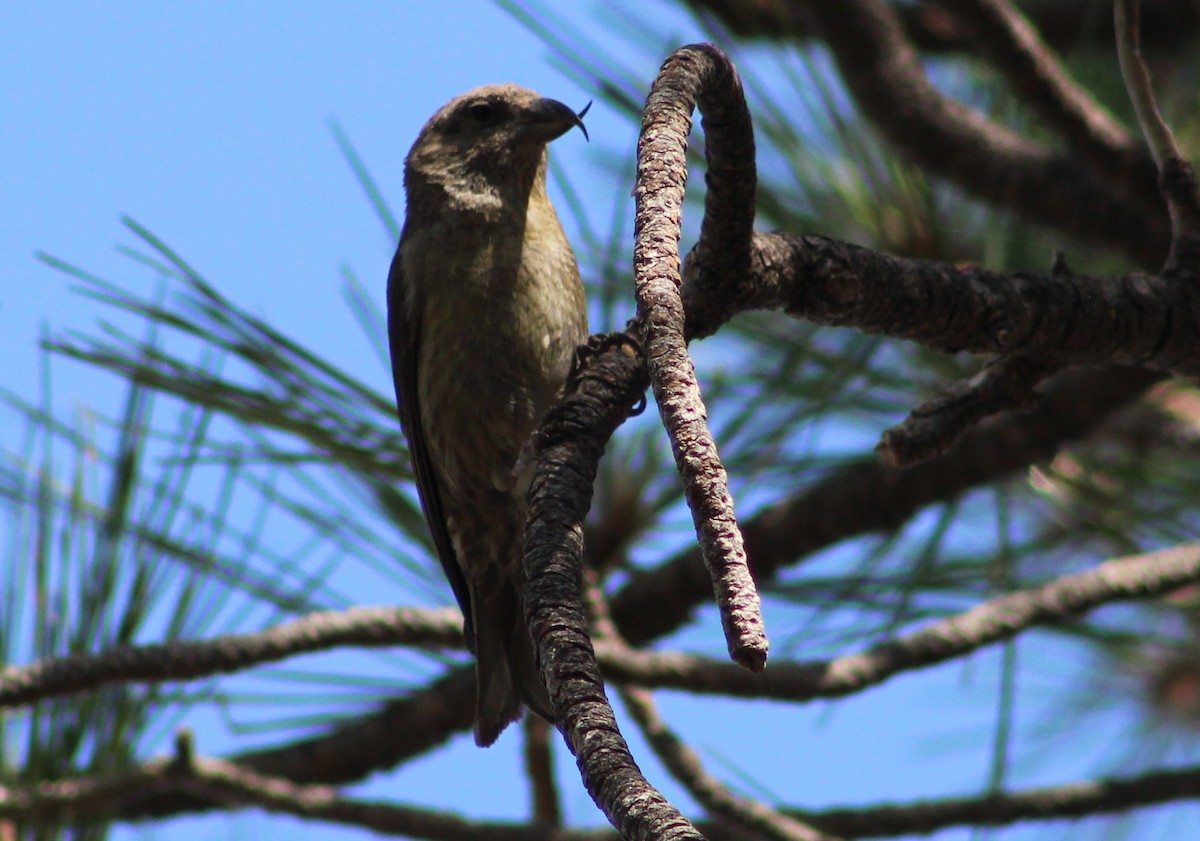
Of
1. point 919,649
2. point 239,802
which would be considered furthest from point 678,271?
point 239,802

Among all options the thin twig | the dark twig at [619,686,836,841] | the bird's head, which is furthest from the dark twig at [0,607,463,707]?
the bird's head

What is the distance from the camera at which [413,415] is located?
11.0ft

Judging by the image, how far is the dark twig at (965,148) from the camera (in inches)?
115

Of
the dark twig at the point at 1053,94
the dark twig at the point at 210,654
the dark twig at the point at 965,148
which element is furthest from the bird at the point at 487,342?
the dark twig at the point at 1053,94

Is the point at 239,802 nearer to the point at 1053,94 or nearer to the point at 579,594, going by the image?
the point at 579,594

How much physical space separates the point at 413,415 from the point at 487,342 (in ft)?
1.01

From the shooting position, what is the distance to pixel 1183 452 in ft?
11.1

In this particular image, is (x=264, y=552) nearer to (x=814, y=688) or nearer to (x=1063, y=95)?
(x=814, y=688)

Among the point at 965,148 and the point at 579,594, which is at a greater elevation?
the point at 965,148

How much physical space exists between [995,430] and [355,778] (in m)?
1.84

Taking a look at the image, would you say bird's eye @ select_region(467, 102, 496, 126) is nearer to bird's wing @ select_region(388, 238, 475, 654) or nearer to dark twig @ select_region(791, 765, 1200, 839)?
bird's wing @ select_region(388, 238, 475, 654)

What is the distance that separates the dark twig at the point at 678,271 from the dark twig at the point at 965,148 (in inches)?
48.1

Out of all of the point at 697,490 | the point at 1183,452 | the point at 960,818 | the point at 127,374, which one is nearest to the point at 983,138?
the point at 1183,452

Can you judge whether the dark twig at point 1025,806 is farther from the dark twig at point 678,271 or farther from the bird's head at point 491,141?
the bird's head at point 491,141
